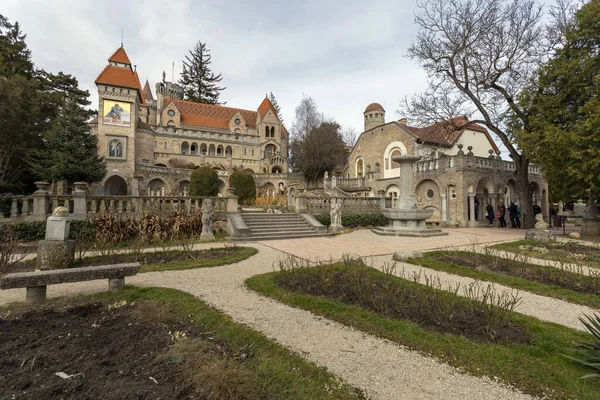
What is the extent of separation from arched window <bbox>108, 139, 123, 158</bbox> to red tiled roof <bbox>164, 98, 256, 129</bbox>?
15253 millimetres

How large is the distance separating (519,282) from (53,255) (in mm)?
10292

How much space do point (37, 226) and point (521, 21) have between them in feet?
84.2

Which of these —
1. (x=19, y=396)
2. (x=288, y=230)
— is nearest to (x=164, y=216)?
(x=288, y=230)

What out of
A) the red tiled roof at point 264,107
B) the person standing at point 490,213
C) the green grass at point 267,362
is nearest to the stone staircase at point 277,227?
the green grass at point 267,362

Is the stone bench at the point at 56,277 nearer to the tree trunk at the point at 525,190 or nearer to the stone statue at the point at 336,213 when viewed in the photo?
the stone statue at the point at 336,213

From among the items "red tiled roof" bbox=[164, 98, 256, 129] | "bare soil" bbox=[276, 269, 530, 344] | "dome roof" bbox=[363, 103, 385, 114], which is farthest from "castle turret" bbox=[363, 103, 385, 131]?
"bare soil" bbox=[276, 269, 530, 344]

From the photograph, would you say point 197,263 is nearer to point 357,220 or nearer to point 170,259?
point 170,259

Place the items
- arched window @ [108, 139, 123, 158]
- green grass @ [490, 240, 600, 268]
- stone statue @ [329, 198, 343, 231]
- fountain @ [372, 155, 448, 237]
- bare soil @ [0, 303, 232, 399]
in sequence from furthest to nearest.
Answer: arched window @ [108, 139, 123, 158]
stone statue @ [329, 198, 343, 231]
fountain @ [372, 155, 448, 237]
green grass @ [490, 240, 600, 268]
bare soil @ [0, 303, 232, 399]

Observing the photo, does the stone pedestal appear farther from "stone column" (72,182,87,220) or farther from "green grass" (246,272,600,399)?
"green grass" (246,272,600,399)

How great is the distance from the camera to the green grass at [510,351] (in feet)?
7.78

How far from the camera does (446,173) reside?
2025 cm

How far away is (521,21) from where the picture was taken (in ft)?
51.0

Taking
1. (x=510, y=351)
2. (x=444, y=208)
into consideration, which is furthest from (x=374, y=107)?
(x=510, y=351)

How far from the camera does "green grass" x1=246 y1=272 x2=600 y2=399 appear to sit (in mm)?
2371
